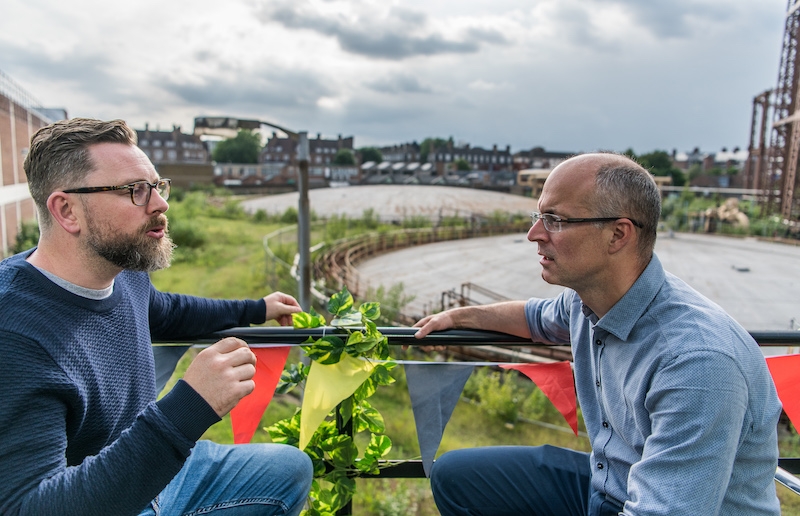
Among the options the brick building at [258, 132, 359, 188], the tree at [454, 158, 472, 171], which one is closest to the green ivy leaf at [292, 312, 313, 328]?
the brick building at [258, 132, 359, 188]

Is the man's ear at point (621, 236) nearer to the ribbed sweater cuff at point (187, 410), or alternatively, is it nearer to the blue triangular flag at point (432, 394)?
the blue triangular flag at point (432, 394)

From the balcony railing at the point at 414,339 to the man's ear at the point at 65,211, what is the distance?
26.8 inches

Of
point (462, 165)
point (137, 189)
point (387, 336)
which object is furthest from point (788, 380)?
point (462, 165)

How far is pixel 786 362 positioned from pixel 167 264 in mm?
2322

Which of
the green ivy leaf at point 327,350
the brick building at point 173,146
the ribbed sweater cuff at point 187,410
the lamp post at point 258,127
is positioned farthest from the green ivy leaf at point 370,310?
the brick building at point 173,146

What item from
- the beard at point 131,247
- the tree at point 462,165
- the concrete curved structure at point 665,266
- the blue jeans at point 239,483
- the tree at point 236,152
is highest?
the tree at point 236,152

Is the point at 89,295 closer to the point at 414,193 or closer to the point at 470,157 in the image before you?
the point at 414,193

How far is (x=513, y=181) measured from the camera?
8062 centimetres

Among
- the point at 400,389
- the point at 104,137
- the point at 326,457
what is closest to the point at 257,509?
the point at 326,457

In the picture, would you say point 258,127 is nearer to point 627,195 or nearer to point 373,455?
point 373,455

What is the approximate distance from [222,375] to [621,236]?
123 cm

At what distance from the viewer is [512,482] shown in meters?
2.08

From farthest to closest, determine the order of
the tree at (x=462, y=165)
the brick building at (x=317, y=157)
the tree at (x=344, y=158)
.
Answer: the tree at (x=462, y=165) → the tree at (x=344, y=158) → the brick building at (x=317, y=157)

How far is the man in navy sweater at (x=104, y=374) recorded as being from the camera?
1.26 metres
